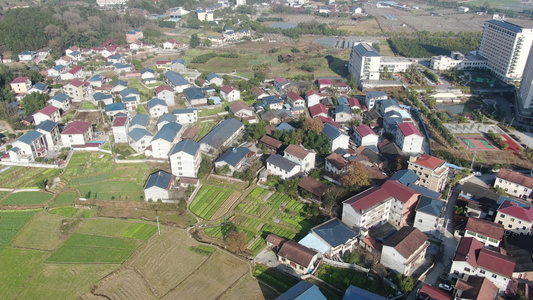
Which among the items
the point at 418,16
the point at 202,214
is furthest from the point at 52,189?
the point at 418,16

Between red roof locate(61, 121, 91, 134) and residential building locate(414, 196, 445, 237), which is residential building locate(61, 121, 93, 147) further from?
residential building locate(414, 196, 445, 237)

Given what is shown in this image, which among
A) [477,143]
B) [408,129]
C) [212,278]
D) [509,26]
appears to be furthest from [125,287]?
[509,26]

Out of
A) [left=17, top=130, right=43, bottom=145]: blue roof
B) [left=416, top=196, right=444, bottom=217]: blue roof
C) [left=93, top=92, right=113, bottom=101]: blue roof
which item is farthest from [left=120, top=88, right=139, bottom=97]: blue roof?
[left=416, top=196, right=444, bottom=217]: blue roof

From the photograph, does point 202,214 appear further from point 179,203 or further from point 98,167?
point 98,167

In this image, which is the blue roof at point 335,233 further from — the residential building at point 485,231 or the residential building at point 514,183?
the residential building at point 514,183

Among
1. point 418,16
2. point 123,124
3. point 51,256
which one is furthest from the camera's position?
point 418,16

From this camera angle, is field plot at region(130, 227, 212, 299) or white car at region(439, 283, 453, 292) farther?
field plot at region(130, 227, 212, 299)

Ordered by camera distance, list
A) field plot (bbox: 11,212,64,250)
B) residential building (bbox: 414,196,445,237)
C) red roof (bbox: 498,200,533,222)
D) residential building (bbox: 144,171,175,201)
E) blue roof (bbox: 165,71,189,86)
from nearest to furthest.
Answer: red roof (bbox: 498,200,533,222) → field plot (bbox: 11,212,64,250) → residential building (bbox: 414,196,445,237) → residential building (bbox: 144,171,175,201) → blue roof (bbox: 165,71,189,86)

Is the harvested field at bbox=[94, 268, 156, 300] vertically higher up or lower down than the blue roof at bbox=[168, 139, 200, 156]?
lower down
